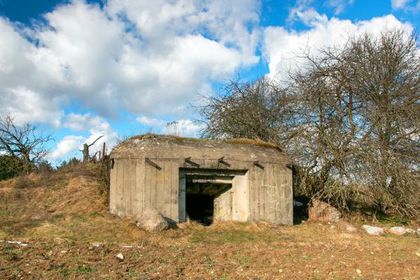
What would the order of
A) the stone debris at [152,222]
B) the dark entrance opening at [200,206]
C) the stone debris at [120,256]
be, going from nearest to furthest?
the stone debris at [120,256] → the stone debris at [152,222] → the dark entrance opening at [200,206]

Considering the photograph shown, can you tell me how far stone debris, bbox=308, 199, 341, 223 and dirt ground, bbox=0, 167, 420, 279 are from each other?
0.91 m

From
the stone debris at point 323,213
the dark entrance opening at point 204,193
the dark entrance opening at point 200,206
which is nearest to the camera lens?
the dark entrance opening at point 204,193

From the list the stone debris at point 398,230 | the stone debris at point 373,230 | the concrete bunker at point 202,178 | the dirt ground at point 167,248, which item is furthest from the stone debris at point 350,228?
the concrete bunker at point 202,178

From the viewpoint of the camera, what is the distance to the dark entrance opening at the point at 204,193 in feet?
45.7

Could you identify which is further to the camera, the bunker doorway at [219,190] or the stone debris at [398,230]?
the bunker doorway at [219,190]

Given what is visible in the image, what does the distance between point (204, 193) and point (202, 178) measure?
4.46 ft

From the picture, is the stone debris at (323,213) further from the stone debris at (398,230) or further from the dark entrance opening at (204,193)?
the dark entrance opening at (204,193)

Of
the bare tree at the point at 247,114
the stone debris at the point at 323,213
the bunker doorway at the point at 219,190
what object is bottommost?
the stone debris at the point at 323,213

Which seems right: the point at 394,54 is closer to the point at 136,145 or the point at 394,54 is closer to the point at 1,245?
the point at 136,145

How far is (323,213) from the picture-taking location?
15.0 metres

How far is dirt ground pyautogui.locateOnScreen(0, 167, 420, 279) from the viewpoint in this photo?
26.1ft

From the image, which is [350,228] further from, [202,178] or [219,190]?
[202,178]

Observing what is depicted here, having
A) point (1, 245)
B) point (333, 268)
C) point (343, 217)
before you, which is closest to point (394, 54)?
point (343, 217)

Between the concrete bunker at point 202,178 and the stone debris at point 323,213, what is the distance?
1.19 m
